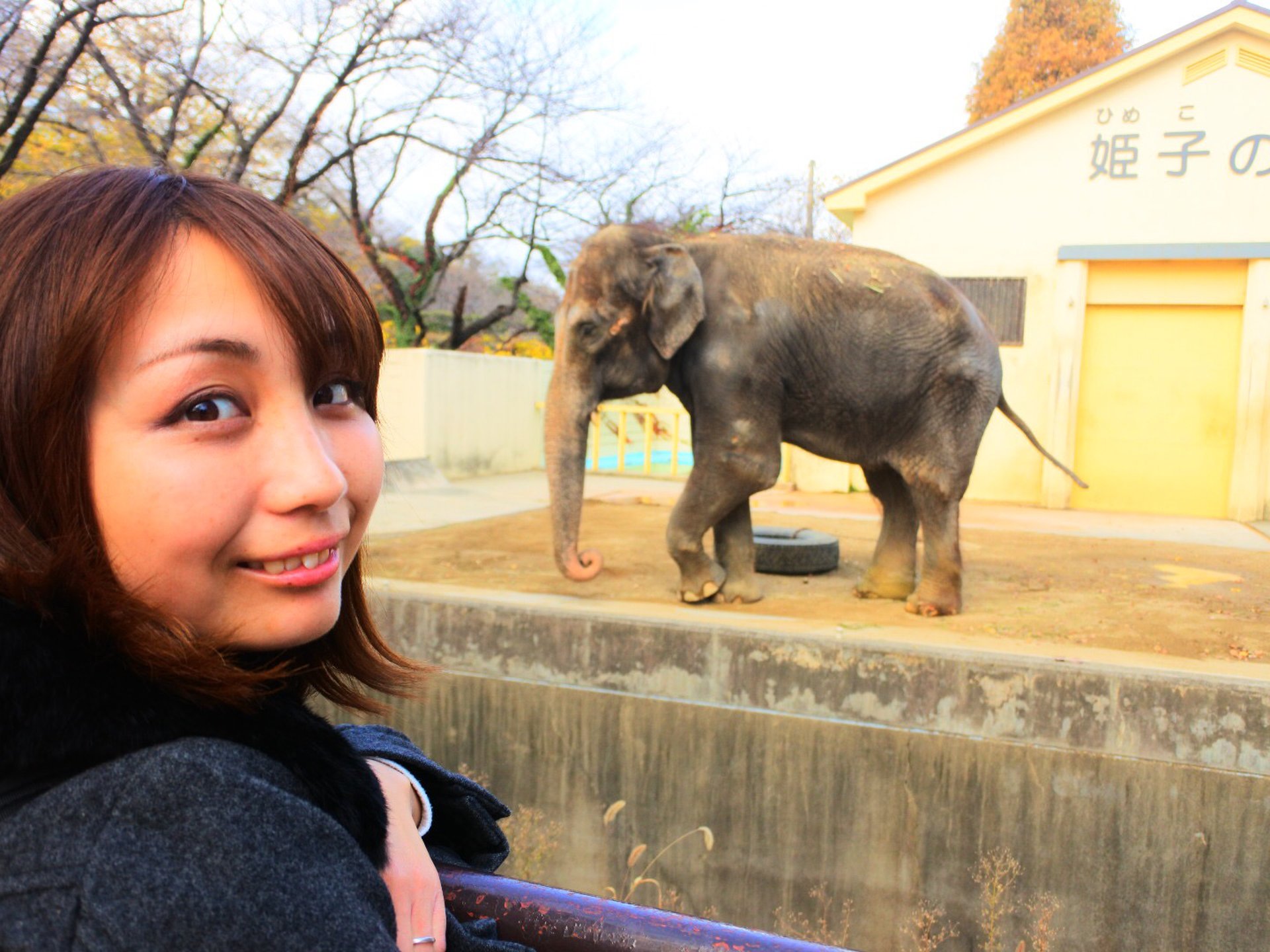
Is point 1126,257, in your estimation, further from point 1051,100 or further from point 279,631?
point 279,631

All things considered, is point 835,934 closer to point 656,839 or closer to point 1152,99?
point 656,839

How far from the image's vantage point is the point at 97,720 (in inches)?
28.7

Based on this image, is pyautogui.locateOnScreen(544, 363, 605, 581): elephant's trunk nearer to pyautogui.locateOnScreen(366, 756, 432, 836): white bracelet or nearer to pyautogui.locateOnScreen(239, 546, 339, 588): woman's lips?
A: pyautogui.locateOnScreen(366, 756, 432, 836): white bracelet

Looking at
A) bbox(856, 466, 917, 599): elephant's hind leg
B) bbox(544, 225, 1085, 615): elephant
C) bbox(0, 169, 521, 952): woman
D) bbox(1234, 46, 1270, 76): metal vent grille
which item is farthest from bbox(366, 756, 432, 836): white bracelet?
bbox(1234, 46, 1270, 76): metal vent grille

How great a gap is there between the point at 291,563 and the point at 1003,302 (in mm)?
10392

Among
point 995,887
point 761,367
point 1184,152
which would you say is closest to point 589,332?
point 761,367

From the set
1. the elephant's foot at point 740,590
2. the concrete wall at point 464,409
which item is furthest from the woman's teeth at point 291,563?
the concrete wall at point 464,409

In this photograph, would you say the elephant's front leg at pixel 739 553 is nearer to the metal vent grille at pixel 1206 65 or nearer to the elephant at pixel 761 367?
the elephant at pixel 761 367

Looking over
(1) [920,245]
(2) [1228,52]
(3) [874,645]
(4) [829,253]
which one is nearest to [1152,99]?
(2) [1228,52]

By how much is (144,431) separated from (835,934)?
11.4ft

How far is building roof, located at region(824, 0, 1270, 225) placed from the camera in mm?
9461

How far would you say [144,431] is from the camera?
83cm

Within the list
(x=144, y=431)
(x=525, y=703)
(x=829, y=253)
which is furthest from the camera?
(x=829, y=253)

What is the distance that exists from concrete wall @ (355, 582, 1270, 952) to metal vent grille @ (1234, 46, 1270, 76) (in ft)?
27.8
